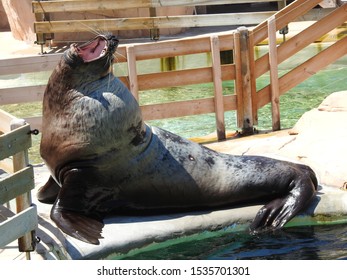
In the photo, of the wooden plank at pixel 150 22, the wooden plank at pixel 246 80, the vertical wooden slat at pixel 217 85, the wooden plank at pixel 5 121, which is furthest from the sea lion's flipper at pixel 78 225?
the wooden plank at pixel 150 22

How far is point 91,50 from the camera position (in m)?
6.25

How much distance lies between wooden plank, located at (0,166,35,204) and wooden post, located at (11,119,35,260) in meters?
0.06

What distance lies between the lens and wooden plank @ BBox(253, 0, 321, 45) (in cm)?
921

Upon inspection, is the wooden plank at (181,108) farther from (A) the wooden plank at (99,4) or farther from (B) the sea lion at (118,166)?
(A) the wooden plank at (99,4)

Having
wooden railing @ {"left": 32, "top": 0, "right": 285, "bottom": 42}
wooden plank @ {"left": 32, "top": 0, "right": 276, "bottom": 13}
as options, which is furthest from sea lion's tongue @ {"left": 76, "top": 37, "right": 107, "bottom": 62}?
wooden plank @ {"left": 32, "top": 0, "right": 276, "bottom": 13}

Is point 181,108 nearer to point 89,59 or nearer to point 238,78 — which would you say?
point 238,78

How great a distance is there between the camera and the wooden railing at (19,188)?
16.7 ft

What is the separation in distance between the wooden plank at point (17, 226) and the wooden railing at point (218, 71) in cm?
326

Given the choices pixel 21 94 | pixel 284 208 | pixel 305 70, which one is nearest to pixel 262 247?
pixel 284 208

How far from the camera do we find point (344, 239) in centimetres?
604

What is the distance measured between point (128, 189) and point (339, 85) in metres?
7.11
